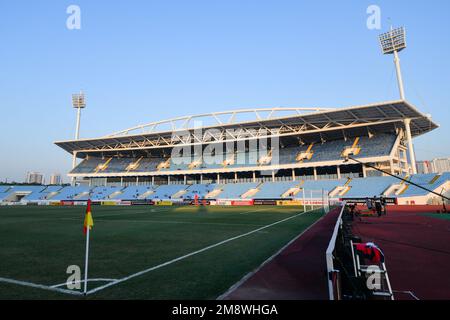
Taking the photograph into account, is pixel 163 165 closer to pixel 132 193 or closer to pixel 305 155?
pixel 132 193

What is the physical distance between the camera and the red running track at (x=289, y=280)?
4.54 meters

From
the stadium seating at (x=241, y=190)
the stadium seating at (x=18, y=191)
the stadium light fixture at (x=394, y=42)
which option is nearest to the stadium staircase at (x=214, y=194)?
the stadium seating at (x=241, y=190)

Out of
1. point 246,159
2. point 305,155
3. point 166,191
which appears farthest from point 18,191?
point 305,155

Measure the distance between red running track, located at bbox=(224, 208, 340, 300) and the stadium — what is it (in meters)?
0.04

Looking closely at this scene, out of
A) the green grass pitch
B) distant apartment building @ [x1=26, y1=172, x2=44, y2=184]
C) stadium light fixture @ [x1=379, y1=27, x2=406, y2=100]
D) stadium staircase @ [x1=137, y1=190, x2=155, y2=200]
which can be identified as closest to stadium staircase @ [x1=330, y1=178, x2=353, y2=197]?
stadium light fixture @ [x1=379, y1=27, x2=406, y2=100]

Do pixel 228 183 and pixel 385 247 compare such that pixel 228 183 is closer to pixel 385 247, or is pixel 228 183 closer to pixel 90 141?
pixel 90 141

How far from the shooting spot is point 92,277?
5.82 m

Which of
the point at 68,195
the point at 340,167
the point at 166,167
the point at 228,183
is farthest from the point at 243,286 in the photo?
the point at 68,195

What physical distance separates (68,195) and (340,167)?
201ft

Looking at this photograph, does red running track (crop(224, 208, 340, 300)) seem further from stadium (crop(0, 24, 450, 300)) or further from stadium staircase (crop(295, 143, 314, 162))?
stadium staircase (crop(295, 143, 314, 162))

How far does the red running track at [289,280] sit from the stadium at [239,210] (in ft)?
0.13

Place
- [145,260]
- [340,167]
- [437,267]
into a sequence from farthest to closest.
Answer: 1. [340,167]
2. [145,260]
3. [437,267]

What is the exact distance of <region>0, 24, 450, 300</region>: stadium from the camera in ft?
17.1
